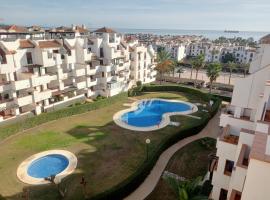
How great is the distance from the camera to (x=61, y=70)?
1922 inches

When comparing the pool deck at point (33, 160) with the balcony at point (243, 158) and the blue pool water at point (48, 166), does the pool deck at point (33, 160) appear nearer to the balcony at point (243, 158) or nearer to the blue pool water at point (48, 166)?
the blue pool water at point (48, 166)

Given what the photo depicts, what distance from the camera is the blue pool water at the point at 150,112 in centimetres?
4638

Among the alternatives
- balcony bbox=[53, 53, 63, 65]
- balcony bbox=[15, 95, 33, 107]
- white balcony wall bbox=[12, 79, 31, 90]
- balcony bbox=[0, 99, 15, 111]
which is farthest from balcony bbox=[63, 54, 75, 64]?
balcony bbox=[0, 99, 15, 111]

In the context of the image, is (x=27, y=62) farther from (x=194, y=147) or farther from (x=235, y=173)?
(x=235, y=173)

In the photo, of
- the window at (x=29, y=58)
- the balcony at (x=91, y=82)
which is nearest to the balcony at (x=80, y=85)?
the balcony at (x=91, y=82)

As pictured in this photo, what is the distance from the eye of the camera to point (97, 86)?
59.1m

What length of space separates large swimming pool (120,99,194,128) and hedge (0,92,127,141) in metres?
6.64

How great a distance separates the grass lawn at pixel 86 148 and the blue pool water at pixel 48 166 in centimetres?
192

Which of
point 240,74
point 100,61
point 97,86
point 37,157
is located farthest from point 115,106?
point 240,74

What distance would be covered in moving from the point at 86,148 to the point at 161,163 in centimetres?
1162

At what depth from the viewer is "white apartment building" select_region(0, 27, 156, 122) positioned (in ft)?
133

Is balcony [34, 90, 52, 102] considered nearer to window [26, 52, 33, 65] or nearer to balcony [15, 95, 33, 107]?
balcony [15, 95, 33, 107]

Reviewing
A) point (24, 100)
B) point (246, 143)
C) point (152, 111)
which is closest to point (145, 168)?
point (246, 143)

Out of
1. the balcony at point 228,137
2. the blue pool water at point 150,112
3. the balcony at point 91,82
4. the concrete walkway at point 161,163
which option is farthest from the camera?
the balcony at point 91,82
